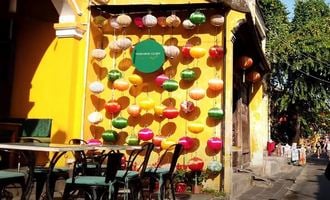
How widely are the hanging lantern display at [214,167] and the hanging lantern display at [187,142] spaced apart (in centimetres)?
55

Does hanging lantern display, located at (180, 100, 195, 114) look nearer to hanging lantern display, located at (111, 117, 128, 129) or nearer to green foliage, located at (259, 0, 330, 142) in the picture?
hanging lantern display, located at (111, 117, 128, 129)

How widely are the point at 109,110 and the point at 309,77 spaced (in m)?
20.5

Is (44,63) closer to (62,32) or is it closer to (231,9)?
(62,32)

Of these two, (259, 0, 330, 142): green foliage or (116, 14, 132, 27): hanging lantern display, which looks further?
(259, 0, 330, 142): green foliage

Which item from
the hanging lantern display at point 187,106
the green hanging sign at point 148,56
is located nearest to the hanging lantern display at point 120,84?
the green hanging sign at point 148,56

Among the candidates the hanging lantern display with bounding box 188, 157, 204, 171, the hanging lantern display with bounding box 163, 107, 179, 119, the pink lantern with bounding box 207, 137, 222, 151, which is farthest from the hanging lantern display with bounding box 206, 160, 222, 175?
the hanging lantern display with bounding box 163, 107, 179, 119

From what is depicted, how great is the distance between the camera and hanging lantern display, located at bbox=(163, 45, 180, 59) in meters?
9.05

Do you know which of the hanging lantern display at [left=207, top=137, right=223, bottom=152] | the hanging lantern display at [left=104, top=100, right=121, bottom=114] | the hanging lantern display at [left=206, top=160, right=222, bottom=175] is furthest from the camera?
the hanging lantern display at [left=104, top=100, right=121, bottom=114]

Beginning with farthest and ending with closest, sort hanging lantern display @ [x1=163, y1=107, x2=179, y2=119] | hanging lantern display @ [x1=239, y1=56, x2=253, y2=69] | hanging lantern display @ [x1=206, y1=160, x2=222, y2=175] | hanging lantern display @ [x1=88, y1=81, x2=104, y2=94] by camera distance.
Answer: hanging lantern display @ [x1=239, y1=56, x2=253, y2=69]
hanging lantern display @ [x1=88, y1=81, x2=104, y2=94]
hanging lantern display @ [x1=163, y1=107, x2=179, y2=119]
hanging lantern display @ [x1=206, y1=160, x2=222, y2=175]

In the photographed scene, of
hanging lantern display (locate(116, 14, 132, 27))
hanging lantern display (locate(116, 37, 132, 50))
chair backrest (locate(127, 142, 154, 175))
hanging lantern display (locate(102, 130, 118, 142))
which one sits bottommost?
chair backrest (locate(127, 142, 154, 175))

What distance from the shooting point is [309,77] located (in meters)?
27.1

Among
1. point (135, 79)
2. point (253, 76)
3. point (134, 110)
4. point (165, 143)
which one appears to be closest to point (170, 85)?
point (135, 79)

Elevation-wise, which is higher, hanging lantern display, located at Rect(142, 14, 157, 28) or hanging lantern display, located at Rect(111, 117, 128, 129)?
hanging lantern display, located at Rect(142, 14, 157, 28)

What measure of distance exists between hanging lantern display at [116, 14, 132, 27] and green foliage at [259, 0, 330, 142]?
1721cm
